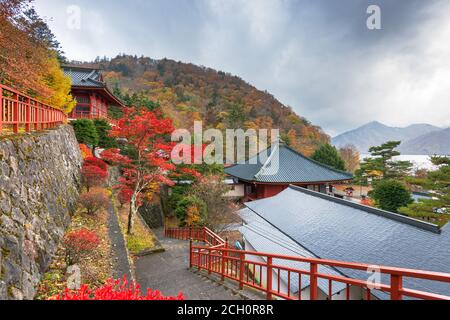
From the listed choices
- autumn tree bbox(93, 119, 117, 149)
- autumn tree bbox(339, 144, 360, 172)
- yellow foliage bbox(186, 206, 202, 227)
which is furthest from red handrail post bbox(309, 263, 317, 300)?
autumn tree bbox(339, 144, 360, 172)

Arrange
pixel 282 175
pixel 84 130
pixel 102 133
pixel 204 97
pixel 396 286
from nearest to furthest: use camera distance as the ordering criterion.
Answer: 1. pixel 396 286
2. pixel 84 130
3. pixel 102 133
4. pixel 282 175
5. pixel 204 97

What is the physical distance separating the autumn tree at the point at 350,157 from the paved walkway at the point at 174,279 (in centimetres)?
4098

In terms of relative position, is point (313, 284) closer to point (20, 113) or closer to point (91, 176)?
point (20, 113)

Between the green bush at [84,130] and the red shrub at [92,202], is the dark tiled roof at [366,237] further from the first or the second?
the green bush at [84,130]

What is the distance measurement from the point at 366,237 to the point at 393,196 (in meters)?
13.9

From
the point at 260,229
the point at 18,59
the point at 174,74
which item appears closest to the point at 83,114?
the point at 18,59

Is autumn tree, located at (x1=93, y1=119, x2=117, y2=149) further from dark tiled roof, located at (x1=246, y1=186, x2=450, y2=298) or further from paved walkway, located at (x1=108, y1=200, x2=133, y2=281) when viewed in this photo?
dark tiled roof, located at (x1=246, y1=186, x2=450, y2=298)

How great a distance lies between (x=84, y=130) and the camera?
1544 centimetres

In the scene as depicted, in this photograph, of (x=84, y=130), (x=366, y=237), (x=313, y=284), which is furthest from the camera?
(x=84, y=130)

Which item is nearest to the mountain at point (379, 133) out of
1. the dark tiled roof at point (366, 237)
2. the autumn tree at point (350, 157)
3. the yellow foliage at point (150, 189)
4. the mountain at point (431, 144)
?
the mountain at point (431, 144)

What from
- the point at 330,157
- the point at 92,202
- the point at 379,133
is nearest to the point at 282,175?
the point at 92,202

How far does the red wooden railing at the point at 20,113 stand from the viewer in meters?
5.17
